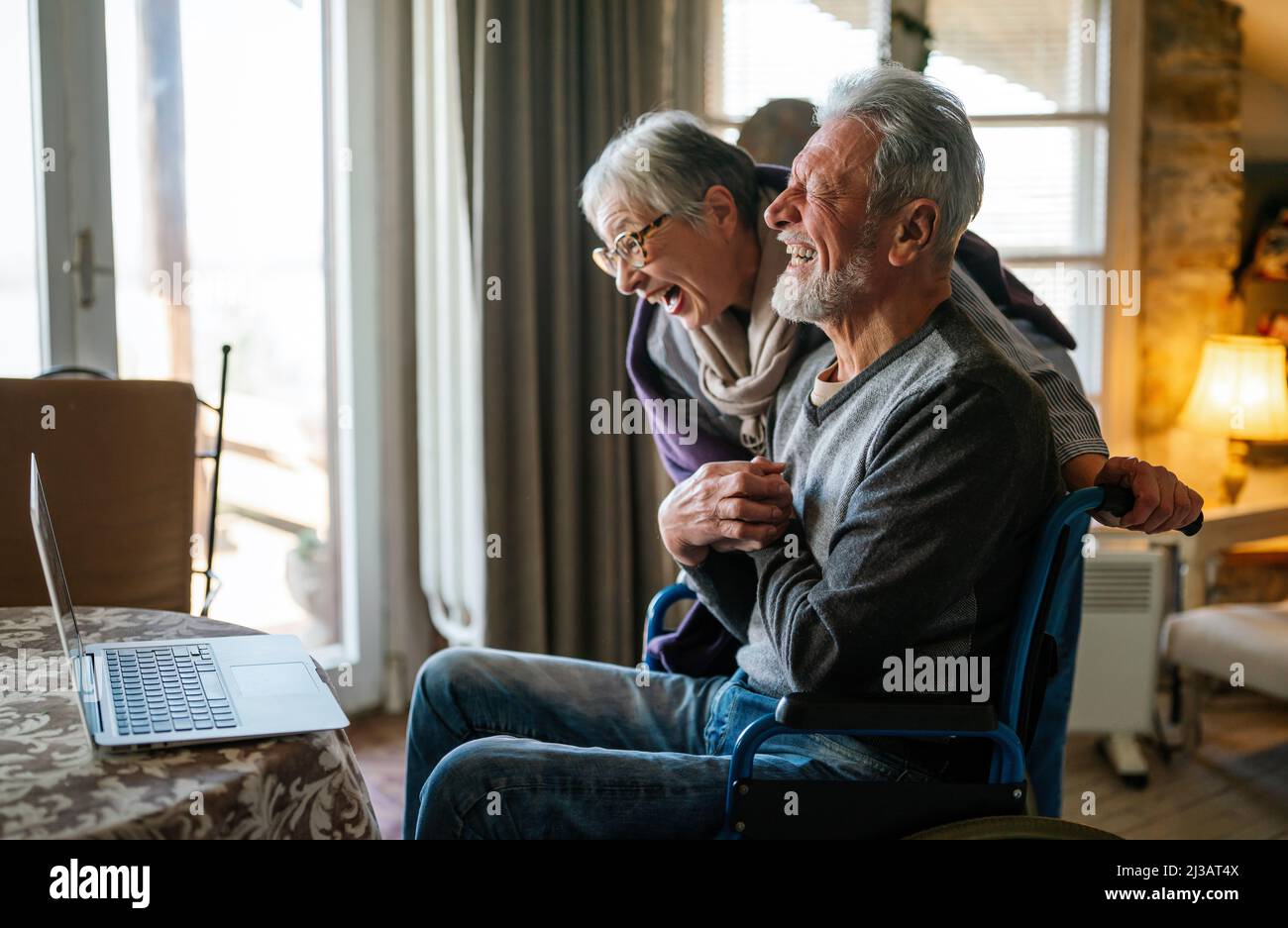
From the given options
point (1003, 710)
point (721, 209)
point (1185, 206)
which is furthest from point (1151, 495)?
point (1185, 206)

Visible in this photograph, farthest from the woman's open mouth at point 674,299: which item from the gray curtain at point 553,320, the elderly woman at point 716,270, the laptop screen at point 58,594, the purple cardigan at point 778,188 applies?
the gray curtain at point 553,320

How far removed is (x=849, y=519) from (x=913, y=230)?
0.35m

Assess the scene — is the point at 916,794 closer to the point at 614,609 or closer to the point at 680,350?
the point at 680,350

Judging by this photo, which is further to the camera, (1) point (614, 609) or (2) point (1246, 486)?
(2) point (1246, 486)

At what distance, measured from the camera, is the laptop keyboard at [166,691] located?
38.5 inches

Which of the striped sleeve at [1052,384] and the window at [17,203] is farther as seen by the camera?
the window at [17,203]

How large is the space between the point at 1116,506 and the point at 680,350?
2.75 feet

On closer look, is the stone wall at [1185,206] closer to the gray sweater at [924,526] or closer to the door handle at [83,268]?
the gray sweater at [924,526]

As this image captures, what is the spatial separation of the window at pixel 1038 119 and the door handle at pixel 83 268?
6.94 ft

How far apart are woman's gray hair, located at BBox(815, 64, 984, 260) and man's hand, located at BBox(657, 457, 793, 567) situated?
33cm

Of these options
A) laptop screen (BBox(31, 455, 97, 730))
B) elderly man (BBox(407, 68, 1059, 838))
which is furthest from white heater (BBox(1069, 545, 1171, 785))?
laptop screen (BBox(31, 455, 97, 730))

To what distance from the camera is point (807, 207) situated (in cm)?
137

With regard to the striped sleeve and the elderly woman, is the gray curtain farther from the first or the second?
the striped sleeve
